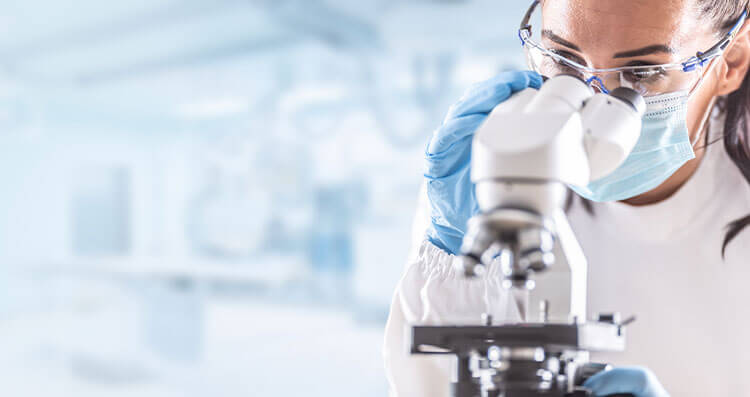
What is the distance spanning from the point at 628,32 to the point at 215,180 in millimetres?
6512

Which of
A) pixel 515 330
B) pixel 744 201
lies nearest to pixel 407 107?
pixel 744 201

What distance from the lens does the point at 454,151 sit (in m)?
0.86

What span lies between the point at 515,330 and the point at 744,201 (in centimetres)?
86

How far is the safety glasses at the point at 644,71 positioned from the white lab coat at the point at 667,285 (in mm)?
276

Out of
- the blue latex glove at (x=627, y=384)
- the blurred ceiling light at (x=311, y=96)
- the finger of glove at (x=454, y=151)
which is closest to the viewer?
the blue latex glove at (x=627, y=384)

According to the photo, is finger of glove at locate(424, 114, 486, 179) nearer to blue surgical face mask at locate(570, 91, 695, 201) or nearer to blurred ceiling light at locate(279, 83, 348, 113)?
blue surgical face mask at locate(570, 91, 695, 201)

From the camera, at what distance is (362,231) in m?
6.38

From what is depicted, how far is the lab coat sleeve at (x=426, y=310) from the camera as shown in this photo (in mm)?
1003

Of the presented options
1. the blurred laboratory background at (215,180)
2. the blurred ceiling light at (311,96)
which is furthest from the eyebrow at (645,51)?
the blurred ceiling light at (311,96)

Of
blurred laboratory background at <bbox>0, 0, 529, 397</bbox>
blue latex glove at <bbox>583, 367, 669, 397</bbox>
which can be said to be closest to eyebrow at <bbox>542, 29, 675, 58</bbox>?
blue latex glove at <bbox>583, 367, 669, 397</bbox>

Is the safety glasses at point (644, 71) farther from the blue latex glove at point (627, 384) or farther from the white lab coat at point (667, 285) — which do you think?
the blue latex glove at point (627, 384)

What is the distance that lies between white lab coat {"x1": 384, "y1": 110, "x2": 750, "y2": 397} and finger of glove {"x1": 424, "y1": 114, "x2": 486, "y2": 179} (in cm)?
21

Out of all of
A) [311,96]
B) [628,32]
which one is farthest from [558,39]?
[311,96]

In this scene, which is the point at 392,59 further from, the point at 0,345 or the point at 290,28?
the point at 0,345
